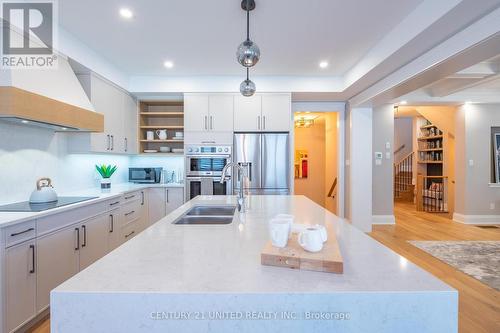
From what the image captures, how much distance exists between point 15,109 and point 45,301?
1.48 metres

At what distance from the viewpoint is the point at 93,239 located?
2.69m

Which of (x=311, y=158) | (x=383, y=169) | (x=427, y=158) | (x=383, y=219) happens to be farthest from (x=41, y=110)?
(x=427, y=158)

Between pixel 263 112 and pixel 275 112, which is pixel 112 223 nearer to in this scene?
pixel 263 112

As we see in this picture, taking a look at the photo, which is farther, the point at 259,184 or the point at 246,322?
the point at 259,184

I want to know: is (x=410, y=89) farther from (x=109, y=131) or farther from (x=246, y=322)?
(x=109, y=131)

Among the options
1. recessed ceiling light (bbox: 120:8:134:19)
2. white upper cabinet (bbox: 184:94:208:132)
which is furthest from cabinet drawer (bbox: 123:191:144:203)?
recessed ceiling light (bbox: 120:8:134:19)

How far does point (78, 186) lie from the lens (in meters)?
3.41

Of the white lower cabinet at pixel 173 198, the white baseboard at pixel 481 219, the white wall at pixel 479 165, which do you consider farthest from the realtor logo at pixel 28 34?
the white baseboard at pixel 481 219

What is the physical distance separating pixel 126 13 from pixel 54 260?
2212 mm

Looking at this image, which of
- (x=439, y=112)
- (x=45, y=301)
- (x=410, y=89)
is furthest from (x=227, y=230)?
(x=439, y=112)

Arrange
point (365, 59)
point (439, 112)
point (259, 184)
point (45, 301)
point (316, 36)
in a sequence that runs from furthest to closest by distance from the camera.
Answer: point (439, 112)
point (259, 184)
point (365, 59)
point (316, 36)
point (45, 301)

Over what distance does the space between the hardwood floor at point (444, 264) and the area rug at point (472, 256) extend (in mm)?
118

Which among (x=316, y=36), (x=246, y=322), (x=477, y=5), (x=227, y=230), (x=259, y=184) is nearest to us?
(x=246, y=322)

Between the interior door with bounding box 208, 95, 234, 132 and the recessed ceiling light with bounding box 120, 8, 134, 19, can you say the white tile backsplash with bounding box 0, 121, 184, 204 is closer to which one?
the recessed ceiling light with bounding box 120, 8, 134, 19
